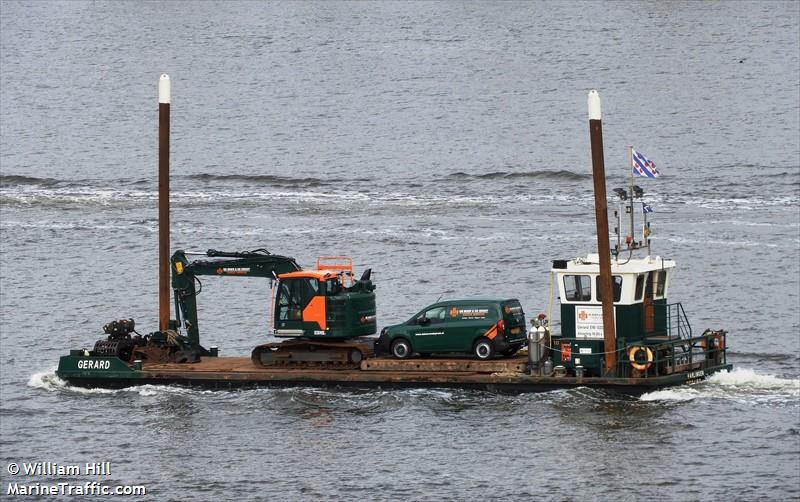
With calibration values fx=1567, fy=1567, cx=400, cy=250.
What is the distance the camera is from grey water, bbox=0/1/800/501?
37.0 m

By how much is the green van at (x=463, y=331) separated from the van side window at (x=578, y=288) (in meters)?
1.76

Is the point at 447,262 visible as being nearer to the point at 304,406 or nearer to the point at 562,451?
the point at 304,406

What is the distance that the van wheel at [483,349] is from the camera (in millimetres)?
41719

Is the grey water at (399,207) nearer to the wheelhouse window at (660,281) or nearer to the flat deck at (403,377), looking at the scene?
the flat deck at (403,377)

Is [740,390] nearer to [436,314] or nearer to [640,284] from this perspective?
[640,284]

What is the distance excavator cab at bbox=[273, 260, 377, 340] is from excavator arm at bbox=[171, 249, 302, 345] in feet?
2.18

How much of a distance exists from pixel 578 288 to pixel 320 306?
7.08 metres

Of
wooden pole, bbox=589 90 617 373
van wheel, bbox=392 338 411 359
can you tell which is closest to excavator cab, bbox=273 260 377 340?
van wheel, bbox=392 338 411 359

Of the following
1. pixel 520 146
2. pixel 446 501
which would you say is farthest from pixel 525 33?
pixel 446 501

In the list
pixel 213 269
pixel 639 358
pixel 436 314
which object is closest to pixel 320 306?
pixel 436 314

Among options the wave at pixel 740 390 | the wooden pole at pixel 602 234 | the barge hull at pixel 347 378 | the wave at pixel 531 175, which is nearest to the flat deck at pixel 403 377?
the barge hull at pixel 347 378

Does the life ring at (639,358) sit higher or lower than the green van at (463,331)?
lower

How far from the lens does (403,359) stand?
42.3 meters

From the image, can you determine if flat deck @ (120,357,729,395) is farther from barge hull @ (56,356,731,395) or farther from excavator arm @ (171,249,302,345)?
excavator arm @ (171,249,302,345)
